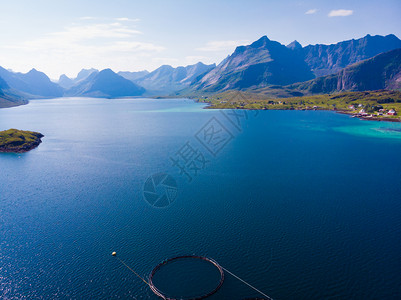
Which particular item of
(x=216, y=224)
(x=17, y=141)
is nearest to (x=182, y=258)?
(x=216, y=224)

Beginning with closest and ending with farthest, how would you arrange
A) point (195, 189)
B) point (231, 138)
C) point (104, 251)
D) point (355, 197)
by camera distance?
point (104, 251) < point (355, 197) < point (195, 189) < point (231, 138)

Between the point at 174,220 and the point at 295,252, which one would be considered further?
the point at 174,220

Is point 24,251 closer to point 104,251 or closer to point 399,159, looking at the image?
point 104,251

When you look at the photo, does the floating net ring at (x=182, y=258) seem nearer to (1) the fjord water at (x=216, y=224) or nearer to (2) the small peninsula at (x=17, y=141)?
(1) the fjord water at (x=216, y=224)

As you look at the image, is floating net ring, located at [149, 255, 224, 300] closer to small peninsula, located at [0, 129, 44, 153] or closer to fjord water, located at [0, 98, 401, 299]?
fjord water, located at [0, 98, 401, 299]

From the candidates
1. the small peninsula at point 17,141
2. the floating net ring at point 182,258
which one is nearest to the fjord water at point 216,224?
the floating net ring at point 182,258

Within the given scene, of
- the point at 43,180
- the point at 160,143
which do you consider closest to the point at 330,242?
the point at 43,180

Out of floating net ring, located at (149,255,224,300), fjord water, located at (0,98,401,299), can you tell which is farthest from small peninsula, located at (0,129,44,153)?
floating net ring, located at (149,255,224,300)
